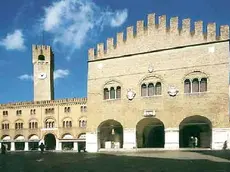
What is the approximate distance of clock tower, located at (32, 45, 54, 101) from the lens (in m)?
57.0

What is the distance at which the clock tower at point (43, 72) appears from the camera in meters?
57.0

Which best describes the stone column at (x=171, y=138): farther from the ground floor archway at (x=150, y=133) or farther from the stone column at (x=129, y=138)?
the stone column at (x=129, y=138)

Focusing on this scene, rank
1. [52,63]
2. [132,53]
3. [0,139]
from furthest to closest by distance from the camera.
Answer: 1. [52,63]
2. [0,139]
3. [132,53]

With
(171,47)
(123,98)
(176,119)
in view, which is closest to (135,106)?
(123,98)

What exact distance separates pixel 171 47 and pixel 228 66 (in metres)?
5.18

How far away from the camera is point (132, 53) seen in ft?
104

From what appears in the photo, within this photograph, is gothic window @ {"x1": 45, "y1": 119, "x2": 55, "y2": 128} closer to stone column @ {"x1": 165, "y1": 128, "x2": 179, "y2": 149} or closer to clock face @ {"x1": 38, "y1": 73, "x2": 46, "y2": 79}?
clock face @ {"x1": 38, "y1": 73, "x2": 46, "y2": 79}

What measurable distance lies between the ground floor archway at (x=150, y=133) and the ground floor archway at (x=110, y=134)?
255 cm

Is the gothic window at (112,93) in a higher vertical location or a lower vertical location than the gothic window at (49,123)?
higher

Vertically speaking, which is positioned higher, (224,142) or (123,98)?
(123,98)

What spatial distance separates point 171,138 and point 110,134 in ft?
26.0

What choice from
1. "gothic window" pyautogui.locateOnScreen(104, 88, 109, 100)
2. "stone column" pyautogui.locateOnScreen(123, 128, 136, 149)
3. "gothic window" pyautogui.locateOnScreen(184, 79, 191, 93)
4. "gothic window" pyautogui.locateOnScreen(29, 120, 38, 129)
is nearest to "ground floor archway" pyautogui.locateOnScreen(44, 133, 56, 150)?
"gothic window" pyautogui.locateOnScreen(29, 120, 38, 129)

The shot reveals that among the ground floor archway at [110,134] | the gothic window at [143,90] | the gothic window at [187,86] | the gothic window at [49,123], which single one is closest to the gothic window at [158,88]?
the gothic window at [143,90]

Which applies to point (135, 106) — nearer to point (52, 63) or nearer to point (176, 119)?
point (176, 119)
